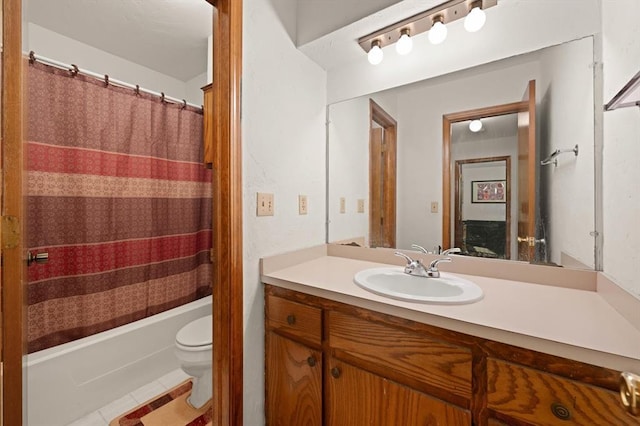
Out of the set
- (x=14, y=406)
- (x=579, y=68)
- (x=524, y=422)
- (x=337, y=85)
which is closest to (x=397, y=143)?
(x=337, y=85)

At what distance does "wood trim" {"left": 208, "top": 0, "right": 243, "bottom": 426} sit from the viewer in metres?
1.11

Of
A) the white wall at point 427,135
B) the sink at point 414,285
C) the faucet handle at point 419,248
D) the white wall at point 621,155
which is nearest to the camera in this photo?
the white wall at point 621,155

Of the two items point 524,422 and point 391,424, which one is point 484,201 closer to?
point 524,422

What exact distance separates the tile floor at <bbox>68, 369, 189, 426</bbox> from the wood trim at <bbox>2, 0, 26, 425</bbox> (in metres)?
0.87

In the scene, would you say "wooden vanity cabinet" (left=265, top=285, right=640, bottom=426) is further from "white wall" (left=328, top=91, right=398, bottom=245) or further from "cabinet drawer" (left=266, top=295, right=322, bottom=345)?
"white wall" (left=328, top=91, right=398, bottom=245)

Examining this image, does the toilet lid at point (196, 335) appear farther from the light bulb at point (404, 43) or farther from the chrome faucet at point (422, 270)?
the light bulb at point (404, 43)

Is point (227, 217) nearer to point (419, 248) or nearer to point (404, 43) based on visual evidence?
point (419, 248)

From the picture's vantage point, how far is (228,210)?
1108 millimetres

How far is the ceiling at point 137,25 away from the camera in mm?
1673

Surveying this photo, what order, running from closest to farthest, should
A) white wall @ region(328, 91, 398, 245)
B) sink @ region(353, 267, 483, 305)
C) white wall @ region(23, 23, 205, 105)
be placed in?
sink @ region(353, 267, 483, 305), white wall @ region(328, 91, 398, 245), white wall @ region(23, 23, 205, 105)

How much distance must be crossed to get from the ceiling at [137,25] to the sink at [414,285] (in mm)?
1940

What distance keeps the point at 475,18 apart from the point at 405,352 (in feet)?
4.64

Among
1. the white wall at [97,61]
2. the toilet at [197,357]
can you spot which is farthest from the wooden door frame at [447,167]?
the white wall at [97,61]

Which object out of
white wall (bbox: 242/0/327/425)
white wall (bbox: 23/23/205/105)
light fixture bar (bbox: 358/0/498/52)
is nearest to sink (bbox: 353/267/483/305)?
white wall (bbox: 242/0/327/425)
